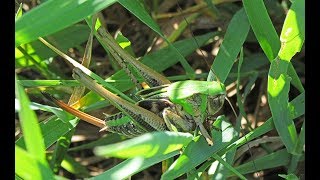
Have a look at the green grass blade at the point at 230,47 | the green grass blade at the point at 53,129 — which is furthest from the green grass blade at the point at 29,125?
the green grass blade at the point at 230,47

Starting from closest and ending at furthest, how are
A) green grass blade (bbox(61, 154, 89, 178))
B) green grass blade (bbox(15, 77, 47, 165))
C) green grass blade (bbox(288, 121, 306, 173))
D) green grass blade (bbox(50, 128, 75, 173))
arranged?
green grass blade (bbox(15, 77, 47, 165)), green grass blade (bbox(288, 121, 306, 173)), green grass blade (bbox(50, 128, 75, 173)), green grass blade (bbox(61, 154, 89, 178))

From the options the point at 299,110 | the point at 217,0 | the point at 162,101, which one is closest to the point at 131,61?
the point at 162,101

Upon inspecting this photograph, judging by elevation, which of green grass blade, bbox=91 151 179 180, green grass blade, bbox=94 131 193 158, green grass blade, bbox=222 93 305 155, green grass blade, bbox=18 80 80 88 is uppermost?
green grass blade, bbox=18 80 80 88

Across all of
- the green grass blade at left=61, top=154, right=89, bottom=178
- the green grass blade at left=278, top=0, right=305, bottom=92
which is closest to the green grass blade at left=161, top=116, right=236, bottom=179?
the green grass blade at left=278, top=0, right=305, bottom=92

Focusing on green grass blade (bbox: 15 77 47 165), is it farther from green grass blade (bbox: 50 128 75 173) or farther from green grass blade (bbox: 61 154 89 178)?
green grass blade (bbox: 61 154 89 178)

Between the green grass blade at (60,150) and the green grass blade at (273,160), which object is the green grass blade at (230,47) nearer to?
the green grass blade at (273,160)
